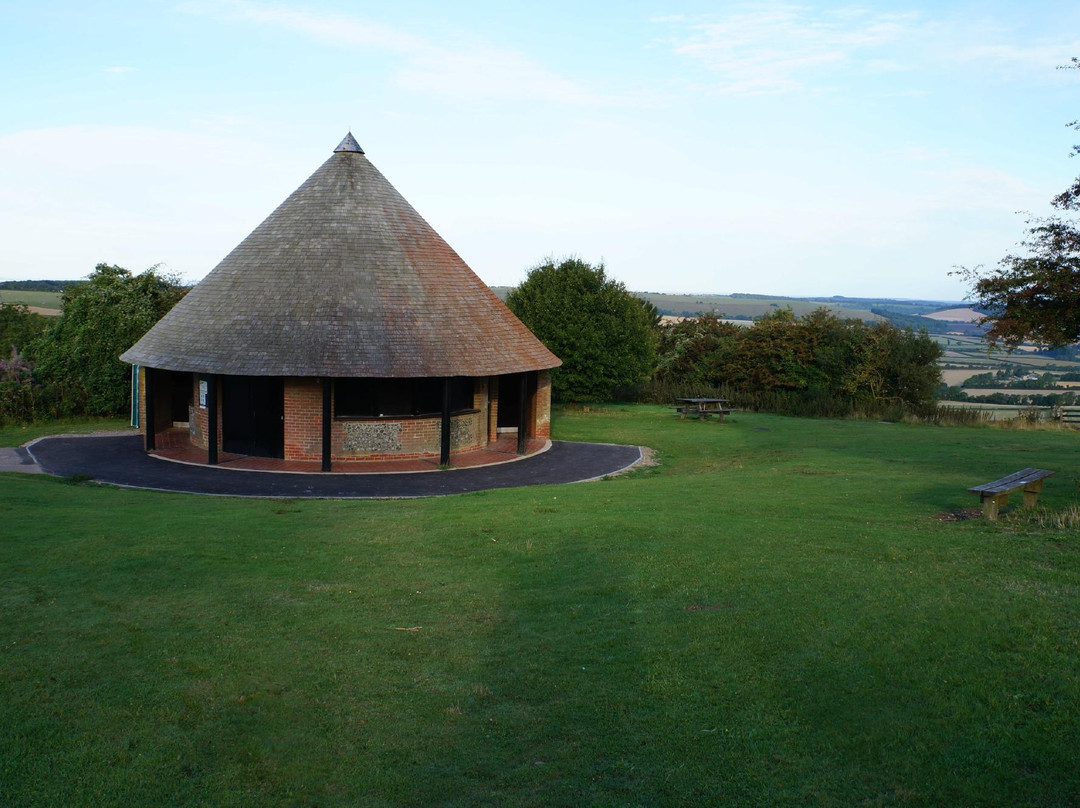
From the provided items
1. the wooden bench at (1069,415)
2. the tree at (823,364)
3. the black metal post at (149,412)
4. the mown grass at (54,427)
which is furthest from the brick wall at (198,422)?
the wooden bench at (1069,415)

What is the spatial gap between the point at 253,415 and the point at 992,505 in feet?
48.8

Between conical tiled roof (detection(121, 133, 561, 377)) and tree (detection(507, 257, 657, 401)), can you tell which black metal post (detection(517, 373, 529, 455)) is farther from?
tree (detection(507, 257, 657, 401))

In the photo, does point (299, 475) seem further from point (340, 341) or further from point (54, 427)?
point (54, 427)

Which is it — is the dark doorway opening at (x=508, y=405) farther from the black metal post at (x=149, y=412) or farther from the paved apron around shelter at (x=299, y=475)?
the black metal post at (x=149, y=412)

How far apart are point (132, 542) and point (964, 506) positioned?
11.0 m

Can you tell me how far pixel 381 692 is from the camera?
614 cm

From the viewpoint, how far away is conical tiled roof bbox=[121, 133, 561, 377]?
1803 centimetres

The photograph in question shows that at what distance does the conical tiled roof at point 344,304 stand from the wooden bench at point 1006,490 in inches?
414

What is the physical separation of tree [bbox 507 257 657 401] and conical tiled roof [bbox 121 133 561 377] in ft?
A: 23.5

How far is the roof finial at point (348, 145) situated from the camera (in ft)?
71.1

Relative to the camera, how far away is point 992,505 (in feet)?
36.0

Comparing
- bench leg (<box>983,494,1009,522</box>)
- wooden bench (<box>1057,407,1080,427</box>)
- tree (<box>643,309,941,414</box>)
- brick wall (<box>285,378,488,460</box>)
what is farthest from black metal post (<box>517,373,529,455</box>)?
wooden bench (<box>1057,407,1080,427</box>)

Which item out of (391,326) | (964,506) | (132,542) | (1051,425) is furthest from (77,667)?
(1051,425)

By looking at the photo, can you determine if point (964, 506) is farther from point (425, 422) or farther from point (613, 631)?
point (425, 422)
